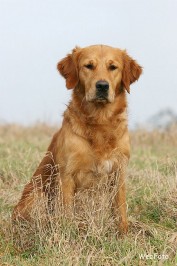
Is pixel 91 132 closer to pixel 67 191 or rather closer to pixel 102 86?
pixel 102 86

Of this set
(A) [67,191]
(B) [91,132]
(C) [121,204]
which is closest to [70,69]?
(B) [91,132]

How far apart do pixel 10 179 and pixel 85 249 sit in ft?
9.90

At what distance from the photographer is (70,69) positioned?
17.9 ft

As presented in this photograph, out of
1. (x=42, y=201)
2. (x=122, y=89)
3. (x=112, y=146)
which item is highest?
(x=122, y=89)

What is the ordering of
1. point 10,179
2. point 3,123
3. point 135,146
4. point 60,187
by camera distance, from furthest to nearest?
point 3,123 < point 135,146 < point 10,179 < point 60,187

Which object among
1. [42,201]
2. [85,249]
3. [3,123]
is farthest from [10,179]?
[3,123]

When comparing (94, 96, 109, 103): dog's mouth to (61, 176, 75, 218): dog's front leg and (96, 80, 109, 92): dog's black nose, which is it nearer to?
(96, 80, 109, 92): dog's black nose

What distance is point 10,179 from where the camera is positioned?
748 centimetres

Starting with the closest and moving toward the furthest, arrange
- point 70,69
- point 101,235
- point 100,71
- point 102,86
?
point 101,235, point 102,86, point 100,71, point 70,69

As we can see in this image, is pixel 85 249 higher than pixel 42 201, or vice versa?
pixel 42 201

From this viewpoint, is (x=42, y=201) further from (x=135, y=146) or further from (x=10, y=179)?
(x=135, y=146)

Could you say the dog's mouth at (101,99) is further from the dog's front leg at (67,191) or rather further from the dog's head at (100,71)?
the dog's front leg at (67,191)

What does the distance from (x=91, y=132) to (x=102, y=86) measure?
1.51ft

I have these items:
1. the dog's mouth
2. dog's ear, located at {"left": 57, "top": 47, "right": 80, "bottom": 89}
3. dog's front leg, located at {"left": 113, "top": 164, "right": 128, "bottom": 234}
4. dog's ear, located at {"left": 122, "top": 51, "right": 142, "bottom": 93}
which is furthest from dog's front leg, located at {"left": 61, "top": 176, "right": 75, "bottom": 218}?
dog's ear, located at {"left": 122, "top": 51, "right": 142, "bottom": 93}
